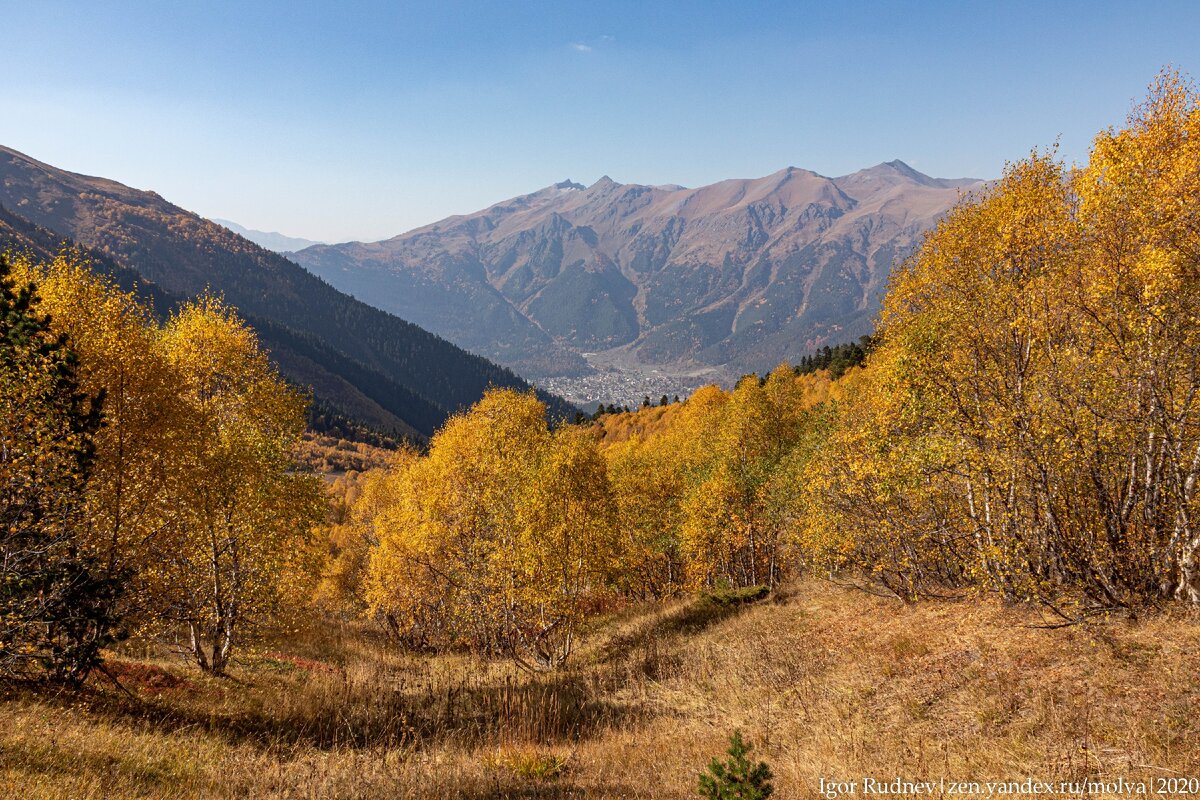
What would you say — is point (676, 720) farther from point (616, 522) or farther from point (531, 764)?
point (616, 522)

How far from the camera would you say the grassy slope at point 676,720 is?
11.9 meters

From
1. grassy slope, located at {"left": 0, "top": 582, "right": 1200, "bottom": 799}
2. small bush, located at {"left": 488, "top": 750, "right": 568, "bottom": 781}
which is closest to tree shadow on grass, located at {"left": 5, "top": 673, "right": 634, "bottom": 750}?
grassy slope, located at {"left": 0, "top": 582, "right": 1200, "bottom": 799}

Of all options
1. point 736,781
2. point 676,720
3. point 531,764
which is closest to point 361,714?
point 531,764

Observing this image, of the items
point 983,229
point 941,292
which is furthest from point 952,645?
point 983,229

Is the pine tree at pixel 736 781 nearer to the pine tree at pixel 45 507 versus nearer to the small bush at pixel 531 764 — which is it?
the small bush at pixel 531 764

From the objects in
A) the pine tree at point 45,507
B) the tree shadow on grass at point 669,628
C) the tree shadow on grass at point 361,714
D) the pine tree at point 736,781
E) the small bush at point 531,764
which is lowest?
the tree shadow on grass at point 669,628

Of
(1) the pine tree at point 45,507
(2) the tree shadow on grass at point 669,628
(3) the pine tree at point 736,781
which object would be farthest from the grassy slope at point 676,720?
(3) the pine tree at point 736,781

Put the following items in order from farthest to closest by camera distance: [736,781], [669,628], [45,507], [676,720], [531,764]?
[669,628], [676,720], [45,507], [531,764], [736,781]

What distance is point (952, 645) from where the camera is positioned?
63.2 ft

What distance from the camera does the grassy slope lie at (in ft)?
39.1

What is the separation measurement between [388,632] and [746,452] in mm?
41682

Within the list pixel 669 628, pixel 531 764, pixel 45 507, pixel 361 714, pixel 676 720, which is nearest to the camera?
pixel 531 764

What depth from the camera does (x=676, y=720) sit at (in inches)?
796

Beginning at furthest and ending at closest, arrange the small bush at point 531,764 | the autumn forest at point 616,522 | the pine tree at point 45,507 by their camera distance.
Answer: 1. the autumn forest at point 616,522
2. the small bush at point 531,764
3. the pine tree at point 45,507
